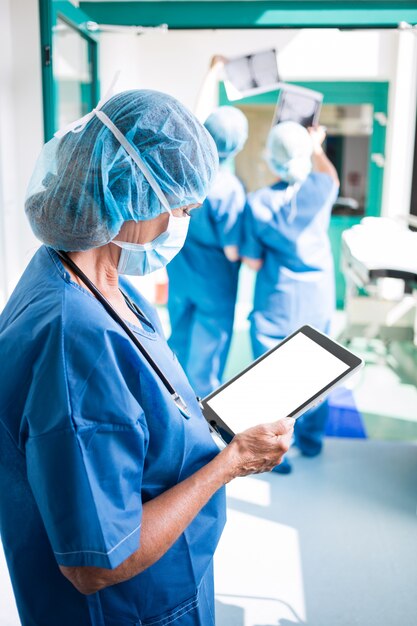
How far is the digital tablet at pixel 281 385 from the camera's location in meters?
1.04

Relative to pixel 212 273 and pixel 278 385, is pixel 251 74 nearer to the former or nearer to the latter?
pixel 212 273

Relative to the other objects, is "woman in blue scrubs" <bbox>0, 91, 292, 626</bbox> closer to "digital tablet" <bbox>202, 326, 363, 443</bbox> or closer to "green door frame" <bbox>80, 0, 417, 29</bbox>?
"digital tablet" <bbox>202, 326, 363, 443</bbox>

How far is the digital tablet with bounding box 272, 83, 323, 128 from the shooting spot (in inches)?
95.1

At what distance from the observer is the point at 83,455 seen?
2.20 ft

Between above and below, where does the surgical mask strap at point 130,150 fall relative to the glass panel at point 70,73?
below

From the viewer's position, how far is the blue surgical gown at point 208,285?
8.07ft

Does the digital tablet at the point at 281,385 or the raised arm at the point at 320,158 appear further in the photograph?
the raised arm at the point at 320,158

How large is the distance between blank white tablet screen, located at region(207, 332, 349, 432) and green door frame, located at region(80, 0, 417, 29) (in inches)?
61.8

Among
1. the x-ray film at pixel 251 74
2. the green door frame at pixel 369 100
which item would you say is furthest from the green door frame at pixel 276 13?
the green door frame at pixel 369 100

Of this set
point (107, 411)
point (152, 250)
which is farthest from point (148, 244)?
point (107, 411)

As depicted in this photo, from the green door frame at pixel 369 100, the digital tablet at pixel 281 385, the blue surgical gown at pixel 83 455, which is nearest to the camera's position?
the blue surgical gown at pixel 83 455

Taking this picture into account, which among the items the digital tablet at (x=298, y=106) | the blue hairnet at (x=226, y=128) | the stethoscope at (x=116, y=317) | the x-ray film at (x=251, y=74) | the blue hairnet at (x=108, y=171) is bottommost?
the stethoscope at (x=116, y=317)

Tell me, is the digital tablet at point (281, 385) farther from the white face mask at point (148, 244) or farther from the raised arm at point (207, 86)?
the raised arm at point (207, 86)

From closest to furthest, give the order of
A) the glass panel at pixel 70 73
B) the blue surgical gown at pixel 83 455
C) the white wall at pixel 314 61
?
the blue surgical gown at pixel 83 455 → the glass panel at pixel 70 73 → the white wall at pixel 314 61
